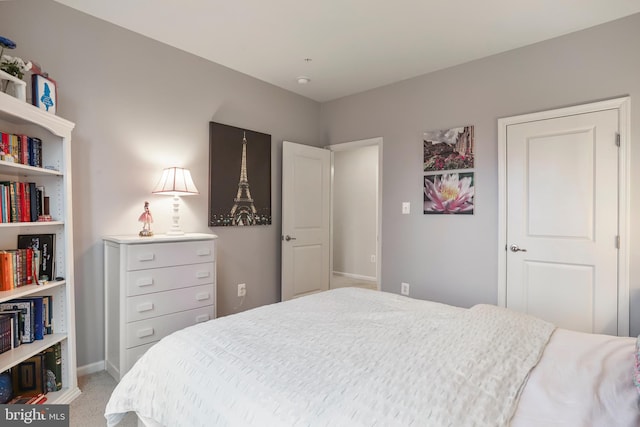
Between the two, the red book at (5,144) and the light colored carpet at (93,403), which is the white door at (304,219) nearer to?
Result: the light colored carpet at (93,403)

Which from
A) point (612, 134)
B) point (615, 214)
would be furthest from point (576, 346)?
point (612, 134)

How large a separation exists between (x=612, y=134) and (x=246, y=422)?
2.97 m

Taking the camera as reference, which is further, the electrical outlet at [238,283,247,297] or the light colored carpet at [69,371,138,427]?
the electrical outlet at [238,283,247,297]

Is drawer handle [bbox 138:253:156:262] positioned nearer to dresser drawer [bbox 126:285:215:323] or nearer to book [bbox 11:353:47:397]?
dresser drawer [bbox 126:285:215:323]

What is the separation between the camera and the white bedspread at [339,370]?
875mm

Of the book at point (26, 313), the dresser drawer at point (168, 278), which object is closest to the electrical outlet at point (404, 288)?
the dresser drawer at point (168, 278)

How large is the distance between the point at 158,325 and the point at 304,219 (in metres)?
1.91

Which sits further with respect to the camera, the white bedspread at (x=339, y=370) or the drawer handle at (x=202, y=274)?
the drawer handle at (x=202, y=274)

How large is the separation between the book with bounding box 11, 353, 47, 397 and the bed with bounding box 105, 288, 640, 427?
1053 mm

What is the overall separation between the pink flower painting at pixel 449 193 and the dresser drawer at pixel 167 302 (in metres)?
2.18

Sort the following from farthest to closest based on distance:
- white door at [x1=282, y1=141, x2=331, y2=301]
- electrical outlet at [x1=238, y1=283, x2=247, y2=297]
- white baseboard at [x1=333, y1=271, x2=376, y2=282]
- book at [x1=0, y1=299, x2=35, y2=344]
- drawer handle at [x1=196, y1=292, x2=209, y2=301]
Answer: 1. white baseboard at [x1=333, y1=271, x2=376, y2=282]
2. white door at [x1=282, y1=141, x2=331, y2=301]
3. electrical outlet at [x1=238, y1=283, x2=247, y2=297]
4. drawer handle at [x1=196, y1=292, x2=209, y2=301]
5. book at [x1=0, y1=299, x2=35, y2=344]

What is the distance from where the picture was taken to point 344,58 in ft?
9.86

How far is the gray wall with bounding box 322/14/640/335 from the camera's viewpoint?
2422 mm

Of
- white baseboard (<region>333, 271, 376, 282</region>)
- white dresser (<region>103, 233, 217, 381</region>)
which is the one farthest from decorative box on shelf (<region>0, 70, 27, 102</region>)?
white baseboard (<region>333, 271, 376, 282</region>)
